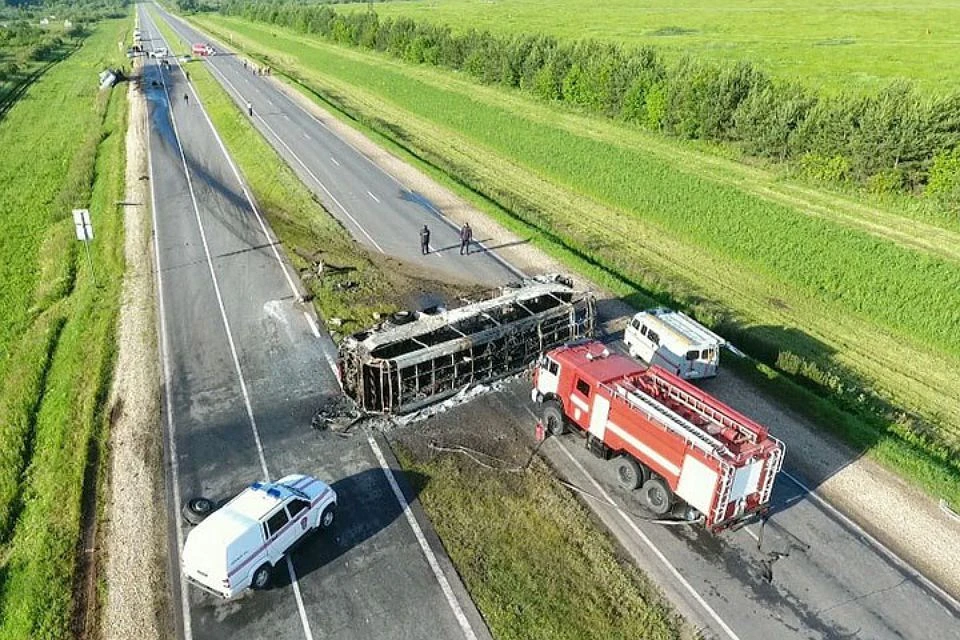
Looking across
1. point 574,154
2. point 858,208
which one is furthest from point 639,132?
point 858,208

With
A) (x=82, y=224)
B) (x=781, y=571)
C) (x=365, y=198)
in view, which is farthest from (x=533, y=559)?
(x=365, y=198)

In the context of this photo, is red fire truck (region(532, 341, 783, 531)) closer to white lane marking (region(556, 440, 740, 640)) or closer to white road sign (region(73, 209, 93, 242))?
white lane marking (region(556, 440, 740, 640))

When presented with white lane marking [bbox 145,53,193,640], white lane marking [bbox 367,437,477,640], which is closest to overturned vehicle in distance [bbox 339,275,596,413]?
white lane marking [bbox 367,437,477,640]

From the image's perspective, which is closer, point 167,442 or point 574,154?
point 167,442

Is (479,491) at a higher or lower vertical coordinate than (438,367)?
lower

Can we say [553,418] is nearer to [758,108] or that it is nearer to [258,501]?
[258,501]

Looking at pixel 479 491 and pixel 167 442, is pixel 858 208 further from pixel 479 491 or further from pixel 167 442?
pixel 167 442

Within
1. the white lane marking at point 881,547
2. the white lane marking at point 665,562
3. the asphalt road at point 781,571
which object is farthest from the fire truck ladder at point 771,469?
the white lane marking at point 665,562
